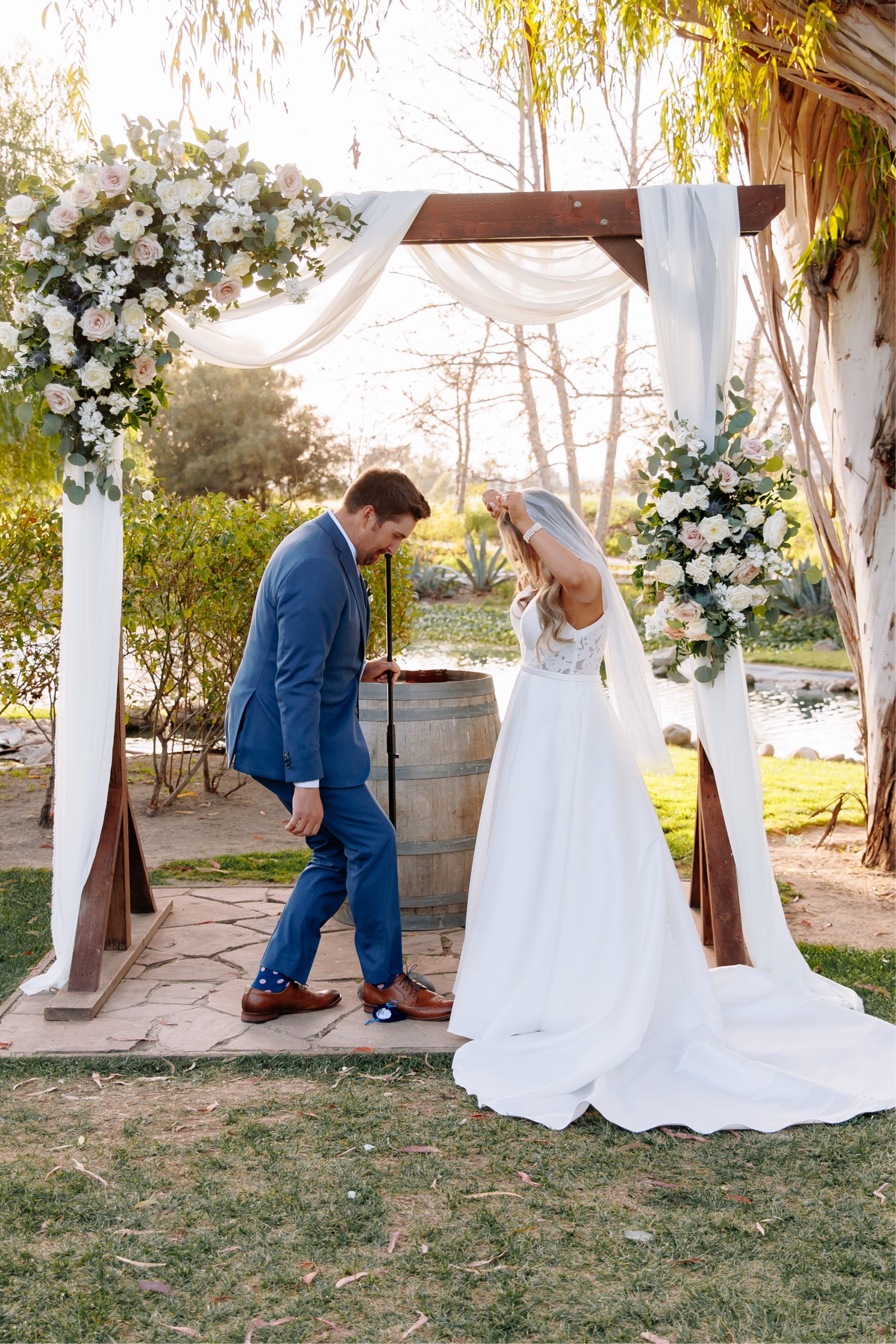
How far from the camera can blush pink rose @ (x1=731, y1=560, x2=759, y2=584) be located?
13.1ft

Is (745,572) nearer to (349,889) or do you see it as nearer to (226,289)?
(349,889)

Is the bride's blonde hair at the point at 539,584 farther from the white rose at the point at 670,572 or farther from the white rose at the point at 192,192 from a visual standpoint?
the white rose at the point at 192,192

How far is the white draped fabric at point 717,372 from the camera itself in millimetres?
4113

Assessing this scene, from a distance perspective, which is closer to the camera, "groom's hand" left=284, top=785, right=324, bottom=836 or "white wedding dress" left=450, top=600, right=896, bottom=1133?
"white wedding dress" left=450, top=600, right=896, bottom=1133

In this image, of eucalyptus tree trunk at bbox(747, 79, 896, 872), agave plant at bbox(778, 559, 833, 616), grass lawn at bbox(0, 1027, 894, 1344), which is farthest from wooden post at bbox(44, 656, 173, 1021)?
agave plant at bbox(778, 559, 833, 616)

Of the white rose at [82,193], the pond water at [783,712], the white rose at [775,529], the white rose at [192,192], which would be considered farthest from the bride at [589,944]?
the pond water at [783,712]

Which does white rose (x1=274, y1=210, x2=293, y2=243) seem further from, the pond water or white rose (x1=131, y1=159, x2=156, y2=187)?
the pond water

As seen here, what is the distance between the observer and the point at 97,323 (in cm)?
382

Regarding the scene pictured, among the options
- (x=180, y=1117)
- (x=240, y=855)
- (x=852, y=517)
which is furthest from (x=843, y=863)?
(x=180, y=1117)

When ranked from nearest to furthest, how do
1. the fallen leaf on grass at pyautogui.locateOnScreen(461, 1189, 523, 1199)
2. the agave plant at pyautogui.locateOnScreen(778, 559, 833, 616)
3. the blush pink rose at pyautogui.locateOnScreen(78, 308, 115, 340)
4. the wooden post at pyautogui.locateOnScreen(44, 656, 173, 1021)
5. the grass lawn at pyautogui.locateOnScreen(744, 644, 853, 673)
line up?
1. the fallen leaf on grass at pyautogui.locateOnScreen(461, 1189, 523, 1199)
2. the blush pink rose at pyautogui.locateOnScreen(78, 308, 115, 340)
3. the wooden post at pyautogui.locateOnScreen(44, 656, 173, 1021)
4. the grass lawn at pyautogui.locateOnScreen(744, 644, 853, 673)
5. the agave plant at pyautogui.locateOnScreen(778, 559, 833, 616)

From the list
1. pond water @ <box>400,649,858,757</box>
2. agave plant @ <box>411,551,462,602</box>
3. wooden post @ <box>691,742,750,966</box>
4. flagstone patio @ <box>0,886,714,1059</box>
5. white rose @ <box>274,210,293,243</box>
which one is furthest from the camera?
agave plant @ <box>411,551,462,602</box>

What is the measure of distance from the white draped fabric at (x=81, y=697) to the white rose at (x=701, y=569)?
210 cm

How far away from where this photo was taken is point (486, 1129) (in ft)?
10.4

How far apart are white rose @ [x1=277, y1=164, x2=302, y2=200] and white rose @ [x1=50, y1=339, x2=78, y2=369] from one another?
0.93 m
